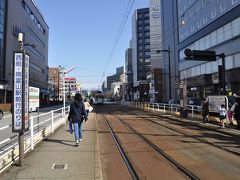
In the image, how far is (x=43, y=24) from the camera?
105375 mm

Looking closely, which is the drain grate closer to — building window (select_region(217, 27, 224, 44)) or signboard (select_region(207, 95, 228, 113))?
signboard (select_region(207, 95, 228, 113))

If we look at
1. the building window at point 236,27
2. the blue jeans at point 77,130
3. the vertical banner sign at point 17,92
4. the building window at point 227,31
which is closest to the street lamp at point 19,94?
the vertical banner sign at point 17,92

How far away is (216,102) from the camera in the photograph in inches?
907

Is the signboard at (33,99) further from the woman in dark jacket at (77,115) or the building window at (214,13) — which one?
the building window at (214,13)

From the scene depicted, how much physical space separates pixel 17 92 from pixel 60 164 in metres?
2.01

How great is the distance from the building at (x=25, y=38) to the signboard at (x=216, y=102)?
73.2 ft

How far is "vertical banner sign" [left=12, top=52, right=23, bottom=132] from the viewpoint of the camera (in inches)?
326

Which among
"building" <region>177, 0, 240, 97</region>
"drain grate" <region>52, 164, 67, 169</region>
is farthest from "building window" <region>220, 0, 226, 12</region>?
"drain grate" <region>52, 164, 67, 169</region>

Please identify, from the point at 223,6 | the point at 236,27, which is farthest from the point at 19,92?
the point at 223,6

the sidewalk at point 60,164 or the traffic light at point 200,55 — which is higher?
the traffic light at point 200,55

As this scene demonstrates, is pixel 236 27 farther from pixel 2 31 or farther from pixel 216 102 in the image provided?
pixel 2 31

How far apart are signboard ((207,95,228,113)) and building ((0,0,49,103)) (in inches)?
879

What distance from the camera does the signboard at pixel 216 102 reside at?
21925mm

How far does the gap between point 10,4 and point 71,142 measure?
2233 inches
